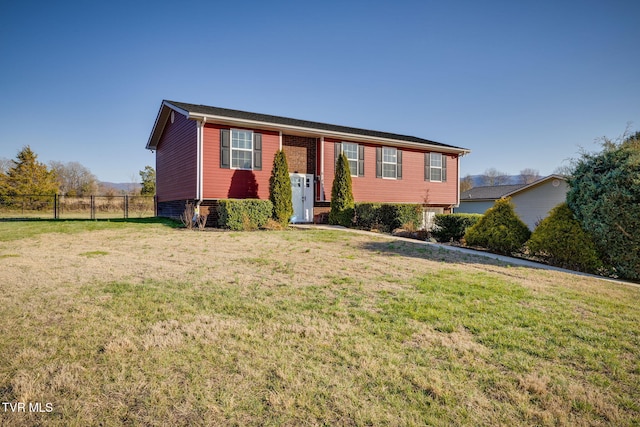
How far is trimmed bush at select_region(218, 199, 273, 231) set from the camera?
11.0m

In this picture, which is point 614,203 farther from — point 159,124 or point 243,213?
point 159,124

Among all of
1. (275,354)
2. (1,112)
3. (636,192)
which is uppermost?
(1,112)

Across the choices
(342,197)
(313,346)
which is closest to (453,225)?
(342,197)

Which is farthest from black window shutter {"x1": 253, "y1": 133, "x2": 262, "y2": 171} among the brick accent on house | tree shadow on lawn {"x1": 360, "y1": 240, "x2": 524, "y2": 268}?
tree shadow on lawn {"x1": 360, "y1": 240, "x2": 524, "y2": 268}

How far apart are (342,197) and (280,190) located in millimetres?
2898

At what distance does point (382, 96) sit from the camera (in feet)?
55.2

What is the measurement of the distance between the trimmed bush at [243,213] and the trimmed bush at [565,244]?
8.21 metres

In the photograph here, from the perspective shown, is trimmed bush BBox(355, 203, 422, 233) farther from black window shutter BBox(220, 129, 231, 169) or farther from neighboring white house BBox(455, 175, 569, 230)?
neighboring white house BBox(455, 175, 569, 230)

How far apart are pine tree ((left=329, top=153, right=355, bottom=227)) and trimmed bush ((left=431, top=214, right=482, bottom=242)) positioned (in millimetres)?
3739

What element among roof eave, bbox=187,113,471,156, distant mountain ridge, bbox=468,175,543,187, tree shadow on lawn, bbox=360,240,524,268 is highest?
distant mountain ridge, bbox=468,175,543,187

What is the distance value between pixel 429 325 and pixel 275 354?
65.0 inches

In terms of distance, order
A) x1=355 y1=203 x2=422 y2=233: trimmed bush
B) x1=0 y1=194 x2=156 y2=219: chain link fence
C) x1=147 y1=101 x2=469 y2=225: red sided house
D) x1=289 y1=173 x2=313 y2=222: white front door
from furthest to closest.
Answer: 1. x1=0 y1=194 x2=156 y2=219: chain link fence
2. x1=289 y1=173 x2=313 y2=222: white front door
3. x1=147 y1=101 x2=469 y2=225: red sided house
4. x1=355 y1=203 x2=422 y2=233: trimmed bush

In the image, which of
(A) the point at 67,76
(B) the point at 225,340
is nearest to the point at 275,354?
(B) the point at 225,340

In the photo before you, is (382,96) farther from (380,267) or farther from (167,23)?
(380,267)
